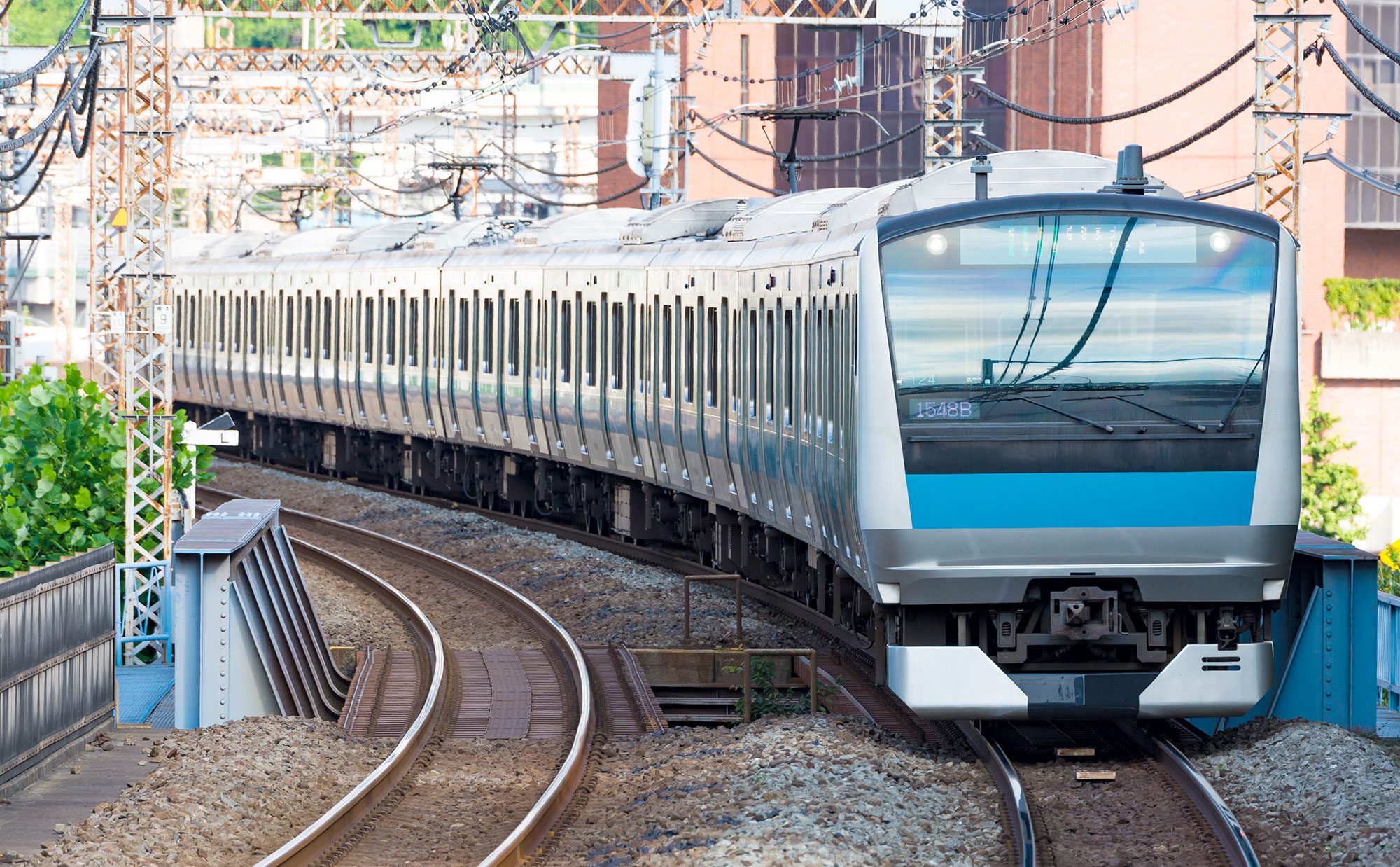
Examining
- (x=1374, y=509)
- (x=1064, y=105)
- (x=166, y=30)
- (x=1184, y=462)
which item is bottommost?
(x=1374, y=509)

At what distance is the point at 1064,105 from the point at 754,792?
1742 inches

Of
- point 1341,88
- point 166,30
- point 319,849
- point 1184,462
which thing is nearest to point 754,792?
point 319,849

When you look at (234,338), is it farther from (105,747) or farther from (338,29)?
(105,747)

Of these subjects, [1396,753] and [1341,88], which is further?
[1341,88]

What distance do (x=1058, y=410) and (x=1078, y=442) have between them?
18cm

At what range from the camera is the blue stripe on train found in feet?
35.1

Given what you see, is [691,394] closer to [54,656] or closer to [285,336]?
[54,656]

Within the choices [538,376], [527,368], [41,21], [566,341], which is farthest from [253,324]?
[41,21]

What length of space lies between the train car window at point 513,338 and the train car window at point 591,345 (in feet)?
7.66

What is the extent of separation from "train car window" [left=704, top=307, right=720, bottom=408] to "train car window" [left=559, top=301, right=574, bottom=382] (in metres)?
5.15

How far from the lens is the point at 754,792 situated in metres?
10.2

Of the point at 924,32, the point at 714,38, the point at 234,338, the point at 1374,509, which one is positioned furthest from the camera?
the point at 714,38

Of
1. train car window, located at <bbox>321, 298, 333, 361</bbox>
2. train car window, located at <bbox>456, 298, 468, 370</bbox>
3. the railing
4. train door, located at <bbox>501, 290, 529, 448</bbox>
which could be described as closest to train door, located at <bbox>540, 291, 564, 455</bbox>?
train door, located at <bbox>501, 290, 529, 448</bbox>

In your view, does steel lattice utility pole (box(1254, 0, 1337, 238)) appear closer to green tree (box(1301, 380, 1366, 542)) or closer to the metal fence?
the metal fence
